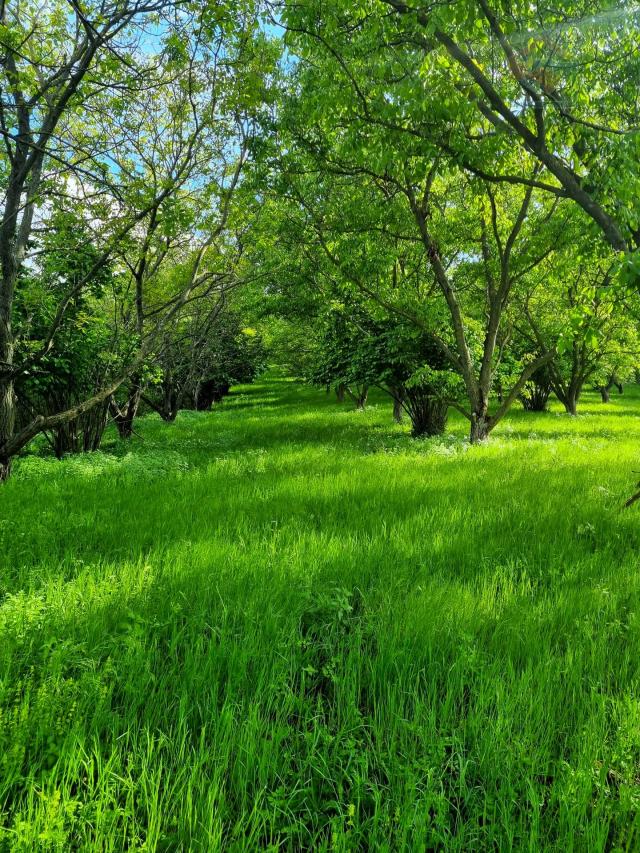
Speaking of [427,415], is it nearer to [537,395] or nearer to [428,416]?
[428,416]

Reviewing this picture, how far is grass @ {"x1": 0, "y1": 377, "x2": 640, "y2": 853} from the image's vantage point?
1515 mm

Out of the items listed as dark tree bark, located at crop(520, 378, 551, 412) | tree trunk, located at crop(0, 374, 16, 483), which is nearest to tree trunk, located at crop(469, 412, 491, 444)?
tree trunk, located at crop(0, 374, 16, 483)

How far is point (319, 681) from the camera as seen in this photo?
2.27 metres

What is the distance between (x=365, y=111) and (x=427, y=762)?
6975 mm

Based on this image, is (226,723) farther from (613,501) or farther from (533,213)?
(533,213)

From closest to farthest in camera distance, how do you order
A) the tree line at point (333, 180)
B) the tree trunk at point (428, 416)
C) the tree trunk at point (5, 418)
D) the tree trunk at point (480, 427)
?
the tree line at point (333, 180)
the tree trunk at point (5, 418)
the tree trunk at point (480, 427)
the tree trunk at point (428, 416)

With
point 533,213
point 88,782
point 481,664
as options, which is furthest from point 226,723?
point 533,213

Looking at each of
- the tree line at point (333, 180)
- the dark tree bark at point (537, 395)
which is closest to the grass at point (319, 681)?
the tree line at point (333, 180)

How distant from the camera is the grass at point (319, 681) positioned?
1515mm

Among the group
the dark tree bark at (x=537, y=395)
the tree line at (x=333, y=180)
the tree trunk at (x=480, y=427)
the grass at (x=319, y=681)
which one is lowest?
the grass at (x=319, y=681)

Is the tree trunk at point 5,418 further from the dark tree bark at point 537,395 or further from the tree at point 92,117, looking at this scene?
the dark tree bark at point 537,395

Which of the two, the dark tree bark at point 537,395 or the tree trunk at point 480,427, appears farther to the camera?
the dark tree bark at point 537,395

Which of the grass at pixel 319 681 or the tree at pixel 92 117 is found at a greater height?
the tree at pixel 92 117

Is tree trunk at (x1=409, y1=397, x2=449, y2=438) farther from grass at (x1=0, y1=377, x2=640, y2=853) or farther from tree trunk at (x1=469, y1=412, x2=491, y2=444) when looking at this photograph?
grass at (x1=0, y1=377, x2=640, y2=853)
